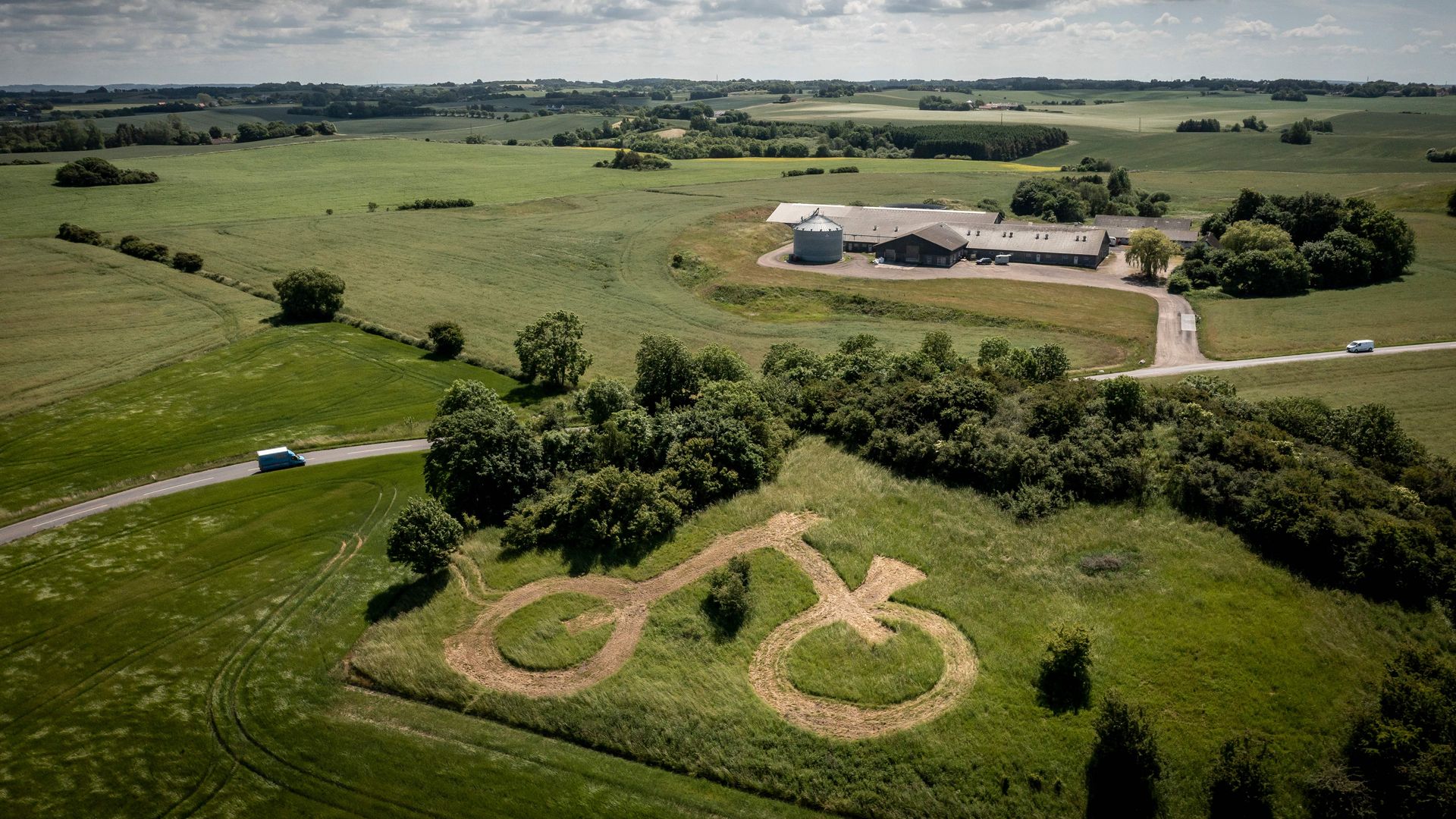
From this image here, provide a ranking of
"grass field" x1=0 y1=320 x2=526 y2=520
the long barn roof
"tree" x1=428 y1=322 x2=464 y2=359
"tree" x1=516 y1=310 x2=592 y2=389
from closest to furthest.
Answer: "grass field" x1=0 y1=320 x2=526 y2=520 → "tree" x1=516 y1=310 x2=592 y2=389 → "tree" x1=428 y1=322 x2=464 y2=359 → the long barn roof

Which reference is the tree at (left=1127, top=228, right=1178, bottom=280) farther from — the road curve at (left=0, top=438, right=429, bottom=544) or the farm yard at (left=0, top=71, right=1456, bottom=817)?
the road curve at (left=0, top=438, right=429, bottom=544)

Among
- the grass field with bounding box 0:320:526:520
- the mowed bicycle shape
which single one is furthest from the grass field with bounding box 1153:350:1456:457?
the grass field with bounding box 0:320:526:520

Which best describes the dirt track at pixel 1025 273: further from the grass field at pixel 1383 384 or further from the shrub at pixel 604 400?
the shrub at pixel 604 400

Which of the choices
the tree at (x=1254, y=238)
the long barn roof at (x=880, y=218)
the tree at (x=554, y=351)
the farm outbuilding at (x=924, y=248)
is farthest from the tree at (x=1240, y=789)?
the long barn roof at (x=880, y=218)

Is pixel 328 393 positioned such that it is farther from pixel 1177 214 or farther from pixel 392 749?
pixel 1177 214

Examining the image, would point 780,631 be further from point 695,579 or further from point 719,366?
point 719,366

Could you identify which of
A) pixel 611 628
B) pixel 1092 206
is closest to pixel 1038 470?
pixel 611 628
